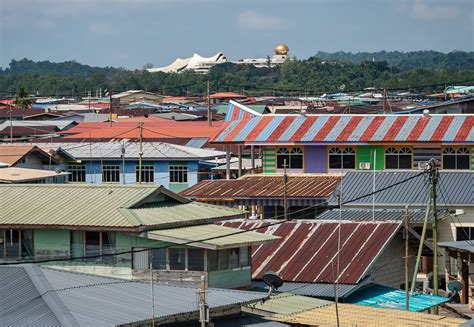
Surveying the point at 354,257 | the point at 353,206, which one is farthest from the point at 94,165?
the point at 354,257

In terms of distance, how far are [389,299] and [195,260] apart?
4498 millimetres

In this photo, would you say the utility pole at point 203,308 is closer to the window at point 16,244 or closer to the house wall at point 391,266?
the window at point 16,244

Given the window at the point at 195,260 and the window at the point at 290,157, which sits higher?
the window at the point at 290,157

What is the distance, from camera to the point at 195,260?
23.1m

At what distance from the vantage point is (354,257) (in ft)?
87.0

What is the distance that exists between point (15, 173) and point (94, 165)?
41.4ft

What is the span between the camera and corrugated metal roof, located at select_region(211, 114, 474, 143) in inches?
1526

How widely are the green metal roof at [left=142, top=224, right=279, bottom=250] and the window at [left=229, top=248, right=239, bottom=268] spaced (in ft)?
0.67

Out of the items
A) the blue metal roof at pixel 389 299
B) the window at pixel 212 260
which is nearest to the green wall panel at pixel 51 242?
the window at pixel 212 260

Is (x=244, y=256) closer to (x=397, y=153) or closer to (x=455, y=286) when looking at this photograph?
(x=455, y=286)

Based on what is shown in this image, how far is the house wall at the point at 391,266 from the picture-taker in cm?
2730

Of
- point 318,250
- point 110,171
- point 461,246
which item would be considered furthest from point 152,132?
point 318,250

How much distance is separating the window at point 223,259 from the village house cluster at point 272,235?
0.03 meters

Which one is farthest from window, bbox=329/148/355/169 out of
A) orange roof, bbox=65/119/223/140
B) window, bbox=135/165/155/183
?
orange roof, bbox=65/119/223/140
